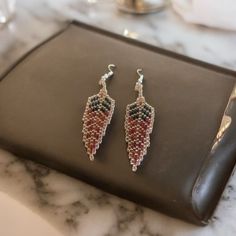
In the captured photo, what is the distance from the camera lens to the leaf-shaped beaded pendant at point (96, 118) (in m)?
0.48

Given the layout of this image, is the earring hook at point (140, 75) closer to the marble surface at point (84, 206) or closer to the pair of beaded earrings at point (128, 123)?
the pair of beaded earrings at point (128, 123)

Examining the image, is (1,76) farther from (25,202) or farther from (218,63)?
(218,63)

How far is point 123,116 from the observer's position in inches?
20.0

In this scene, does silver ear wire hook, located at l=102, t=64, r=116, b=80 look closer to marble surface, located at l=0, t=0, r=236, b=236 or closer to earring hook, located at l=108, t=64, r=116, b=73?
earring hook, located at l=108, t=64, r=116, b=73

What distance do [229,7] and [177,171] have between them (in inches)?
12.5

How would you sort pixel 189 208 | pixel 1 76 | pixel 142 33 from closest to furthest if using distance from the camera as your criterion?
pixel 189 208
pixel 1 76
pixel 142 33

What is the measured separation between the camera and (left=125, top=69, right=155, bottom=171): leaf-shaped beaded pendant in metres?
0.47

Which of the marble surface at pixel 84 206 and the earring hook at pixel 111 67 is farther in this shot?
the earring hook at pixel 111 67

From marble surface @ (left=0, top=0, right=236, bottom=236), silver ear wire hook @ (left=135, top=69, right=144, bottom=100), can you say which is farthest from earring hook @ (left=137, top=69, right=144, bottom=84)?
marble surface @ (left=0, top=0, right=236, bottom=236)

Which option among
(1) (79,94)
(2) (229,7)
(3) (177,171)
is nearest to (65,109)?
(1) (79,94)

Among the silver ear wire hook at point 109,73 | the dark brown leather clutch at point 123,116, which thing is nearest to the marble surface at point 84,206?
the dark brown leather clutch at point 123,116

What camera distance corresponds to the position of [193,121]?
505 millimetres

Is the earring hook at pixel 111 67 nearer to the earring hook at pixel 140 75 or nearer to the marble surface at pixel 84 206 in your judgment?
the earring hook at pixel 140 75

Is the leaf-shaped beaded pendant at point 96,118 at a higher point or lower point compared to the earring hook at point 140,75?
lower
